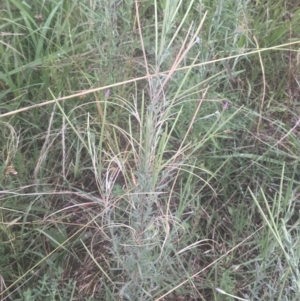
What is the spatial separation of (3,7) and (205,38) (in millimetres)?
651

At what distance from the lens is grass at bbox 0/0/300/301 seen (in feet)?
4.12

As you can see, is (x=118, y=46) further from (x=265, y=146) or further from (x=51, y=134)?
(x=265, y=146)

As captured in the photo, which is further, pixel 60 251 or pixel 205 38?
pixel 205 38

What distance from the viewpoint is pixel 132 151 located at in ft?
3.87

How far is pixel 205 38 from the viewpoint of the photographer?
1546mm

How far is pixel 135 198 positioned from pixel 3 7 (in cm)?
97

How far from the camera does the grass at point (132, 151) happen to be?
4.12 ft

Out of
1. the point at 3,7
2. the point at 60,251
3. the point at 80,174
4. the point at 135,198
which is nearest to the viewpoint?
the point at 135,198

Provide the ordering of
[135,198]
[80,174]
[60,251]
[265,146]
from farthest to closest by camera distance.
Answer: [265,146]
[80,174]
[60,251]
[135,198]

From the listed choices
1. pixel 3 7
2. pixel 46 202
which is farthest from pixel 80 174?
pixel 3 7

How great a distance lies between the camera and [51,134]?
1442mm

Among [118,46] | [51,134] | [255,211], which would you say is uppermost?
[118,46]

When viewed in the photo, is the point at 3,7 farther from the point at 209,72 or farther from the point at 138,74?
the point at 209,72

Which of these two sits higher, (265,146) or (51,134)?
(51,134)
